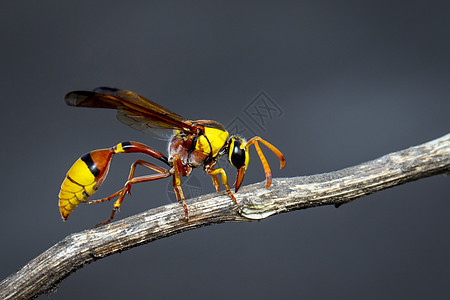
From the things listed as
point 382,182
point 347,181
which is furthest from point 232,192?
point 382,182

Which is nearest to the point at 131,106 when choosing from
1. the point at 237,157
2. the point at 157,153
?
the point at 157,153

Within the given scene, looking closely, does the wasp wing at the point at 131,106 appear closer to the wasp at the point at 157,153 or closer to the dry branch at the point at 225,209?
the wasp at the point at 157,153

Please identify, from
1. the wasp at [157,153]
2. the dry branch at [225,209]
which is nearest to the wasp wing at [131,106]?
the wasp at [157,153]

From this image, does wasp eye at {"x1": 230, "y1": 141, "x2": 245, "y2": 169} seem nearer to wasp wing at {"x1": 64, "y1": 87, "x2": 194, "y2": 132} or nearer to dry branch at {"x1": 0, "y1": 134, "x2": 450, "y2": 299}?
dry branch at {"x1": 0, "y1": 134, "x2": 450, "y2": 299}

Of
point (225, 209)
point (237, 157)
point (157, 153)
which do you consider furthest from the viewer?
point (157, 153)

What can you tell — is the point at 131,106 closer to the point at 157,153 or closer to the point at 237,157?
the point at 157,153

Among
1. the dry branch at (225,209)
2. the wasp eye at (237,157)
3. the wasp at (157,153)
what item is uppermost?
the wasp at (157,153)
